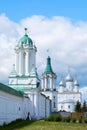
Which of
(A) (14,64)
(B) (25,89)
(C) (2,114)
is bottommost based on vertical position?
(C) (2,114)

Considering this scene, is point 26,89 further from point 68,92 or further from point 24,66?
point 68,92

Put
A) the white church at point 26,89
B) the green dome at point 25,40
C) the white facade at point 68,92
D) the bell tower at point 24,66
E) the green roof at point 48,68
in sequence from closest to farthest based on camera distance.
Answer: the white church at point 26,89 < the bell tower at point 24,66 < the green dome at point 25,40 < the green roof at point 48,68 < the white facade at point 68,92

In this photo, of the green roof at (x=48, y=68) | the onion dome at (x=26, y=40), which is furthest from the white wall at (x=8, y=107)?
the green roof at (x=48, y=68)

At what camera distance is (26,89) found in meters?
57.6

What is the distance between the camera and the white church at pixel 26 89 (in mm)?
35094

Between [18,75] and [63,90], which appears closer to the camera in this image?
[18,75]

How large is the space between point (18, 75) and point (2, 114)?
2792 cm

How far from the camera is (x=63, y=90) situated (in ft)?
419

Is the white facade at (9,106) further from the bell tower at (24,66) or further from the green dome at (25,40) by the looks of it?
the green dome at (25,40)

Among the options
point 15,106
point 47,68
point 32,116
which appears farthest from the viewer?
point 47,68

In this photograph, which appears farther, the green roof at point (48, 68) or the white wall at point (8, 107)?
the green roof at point (48, 68)

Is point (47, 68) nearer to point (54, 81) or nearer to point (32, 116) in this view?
point (54, 81)

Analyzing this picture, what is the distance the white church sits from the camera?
3509 centimetres

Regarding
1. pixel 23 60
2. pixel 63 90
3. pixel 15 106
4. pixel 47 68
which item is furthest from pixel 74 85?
pixel 15 106
